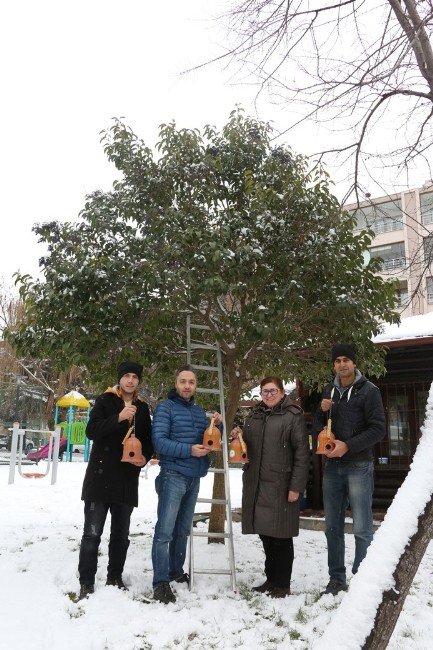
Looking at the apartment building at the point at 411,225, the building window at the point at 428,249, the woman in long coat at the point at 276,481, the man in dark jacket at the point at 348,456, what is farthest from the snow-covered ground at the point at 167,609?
the building window at the point at 428,249

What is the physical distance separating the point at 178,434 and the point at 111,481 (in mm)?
640

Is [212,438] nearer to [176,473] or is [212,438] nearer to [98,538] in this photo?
[176,473]

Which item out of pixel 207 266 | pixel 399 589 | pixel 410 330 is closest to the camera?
pixel 399 589

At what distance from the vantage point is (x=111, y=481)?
14.3 feet

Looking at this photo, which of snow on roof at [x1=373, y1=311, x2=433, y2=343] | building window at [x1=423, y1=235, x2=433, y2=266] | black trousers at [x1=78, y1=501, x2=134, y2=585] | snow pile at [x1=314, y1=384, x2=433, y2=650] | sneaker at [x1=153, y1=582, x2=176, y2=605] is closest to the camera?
snow pile at [x1=314, y1=384, x2=433, y2=650]

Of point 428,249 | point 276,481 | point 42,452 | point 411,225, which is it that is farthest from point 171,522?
point 42,452

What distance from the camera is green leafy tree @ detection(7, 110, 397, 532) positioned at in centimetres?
540

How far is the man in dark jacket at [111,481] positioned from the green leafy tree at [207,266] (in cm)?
114

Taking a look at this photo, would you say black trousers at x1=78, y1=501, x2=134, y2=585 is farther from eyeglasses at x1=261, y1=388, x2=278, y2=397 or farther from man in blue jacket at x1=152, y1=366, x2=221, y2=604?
eyeglasses at x1=261, y1=388, x2=278, y2=397

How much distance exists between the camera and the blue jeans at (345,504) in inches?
174

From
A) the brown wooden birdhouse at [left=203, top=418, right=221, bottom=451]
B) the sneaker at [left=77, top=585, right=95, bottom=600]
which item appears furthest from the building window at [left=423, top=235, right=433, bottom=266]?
the sneaker at [left=77, top=585, right=95, bottom=600]

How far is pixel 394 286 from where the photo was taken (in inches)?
238

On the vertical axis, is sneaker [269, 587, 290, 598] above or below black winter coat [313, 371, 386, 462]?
below

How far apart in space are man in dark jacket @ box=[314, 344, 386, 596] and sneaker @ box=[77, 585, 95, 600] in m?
1.86
